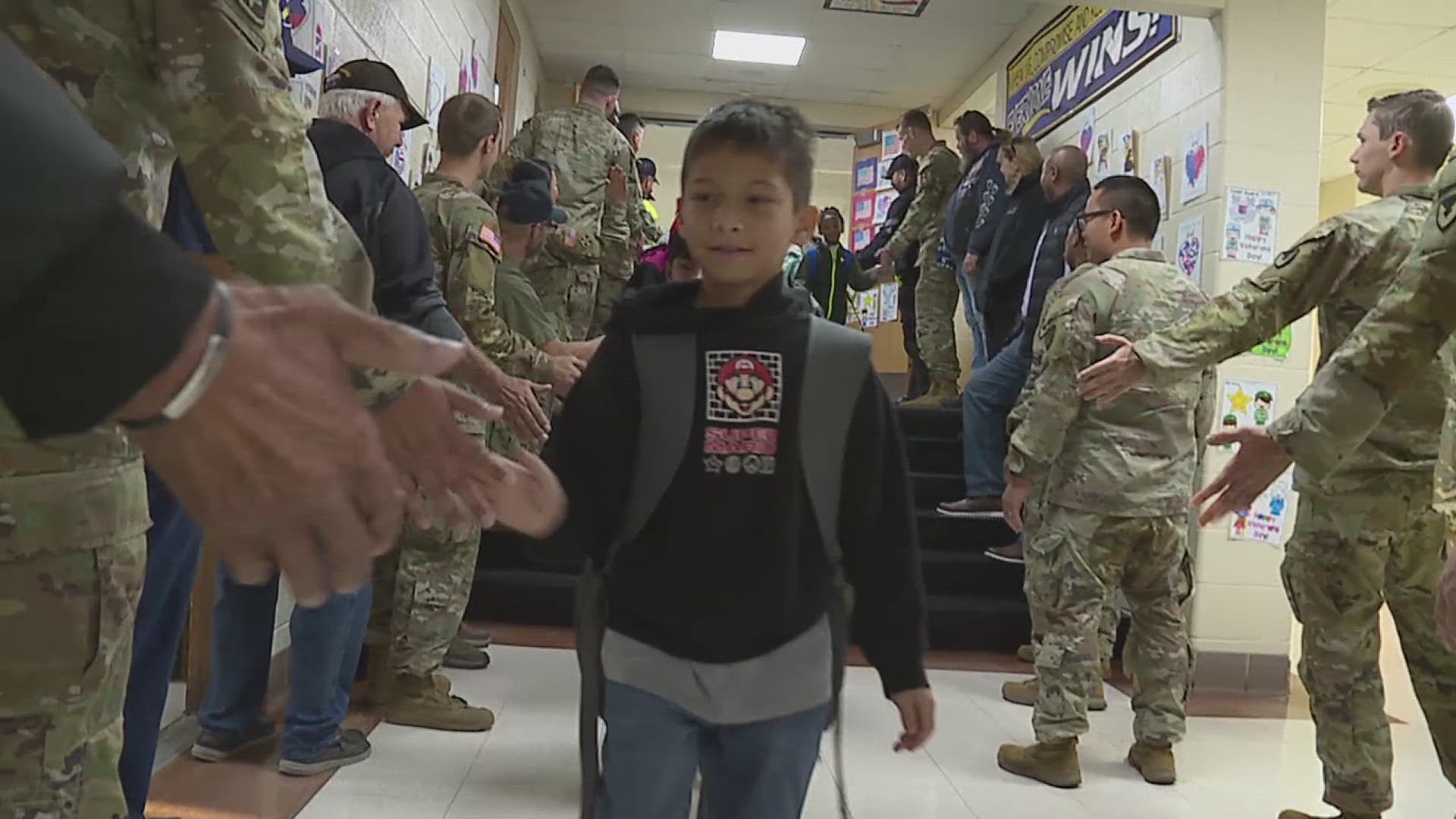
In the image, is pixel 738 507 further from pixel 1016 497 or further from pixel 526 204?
pixel 526 204

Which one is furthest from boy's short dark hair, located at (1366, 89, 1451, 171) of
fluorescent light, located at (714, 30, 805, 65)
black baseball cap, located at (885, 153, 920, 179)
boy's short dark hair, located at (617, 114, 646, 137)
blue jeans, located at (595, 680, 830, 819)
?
fluorescent light, located at (714, 30, 805, 65)

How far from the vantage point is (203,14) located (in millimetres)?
917

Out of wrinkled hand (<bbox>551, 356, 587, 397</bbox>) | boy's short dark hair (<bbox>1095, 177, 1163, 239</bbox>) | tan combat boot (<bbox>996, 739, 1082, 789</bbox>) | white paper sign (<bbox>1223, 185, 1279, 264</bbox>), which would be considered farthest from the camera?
white paper sign (<bbox>1223, 185, 1279, 264</bbox>)

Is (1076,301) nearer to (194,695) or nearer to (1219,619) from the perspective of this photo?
(1219,619)

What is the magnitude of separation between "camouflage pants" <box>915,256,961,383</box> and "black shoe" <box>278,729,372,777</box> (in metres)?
4.21

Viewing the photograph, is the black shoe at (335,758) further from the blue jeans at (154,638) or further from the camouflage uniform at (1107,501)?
the camouflage uniform at (1107,501)

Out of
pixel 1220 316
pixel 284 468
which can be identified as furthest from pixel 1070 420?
pixel 284 468

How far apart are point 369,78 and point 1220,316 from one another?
2117 millimetres

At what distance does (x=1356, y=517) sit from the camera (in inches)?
88.0

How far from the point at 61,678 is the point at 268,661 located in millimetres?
1800

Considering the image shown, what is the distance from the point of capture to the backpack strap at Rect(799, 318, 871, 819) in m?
1.36

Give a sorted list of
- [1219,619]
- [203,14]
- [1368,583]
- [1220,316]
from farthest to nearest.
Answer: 1. [1219,619]
2. [1220,316]
3. [1368,583]
4. [203,14]

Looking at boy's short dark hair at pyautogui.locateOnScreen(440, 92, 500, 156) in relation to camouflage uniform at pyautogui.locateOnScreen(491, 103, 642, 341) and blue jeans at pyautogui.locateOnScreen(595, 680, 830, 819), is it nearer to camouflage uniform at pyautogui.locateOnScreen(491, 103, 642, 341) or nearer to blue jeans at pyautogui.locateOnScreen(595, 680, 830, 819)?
camouflage uniform at pyautogui.locateOnScreen(491, 103, 642, 341)

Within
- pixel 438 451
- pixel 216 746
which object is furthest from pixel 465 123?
pixel 438 451
